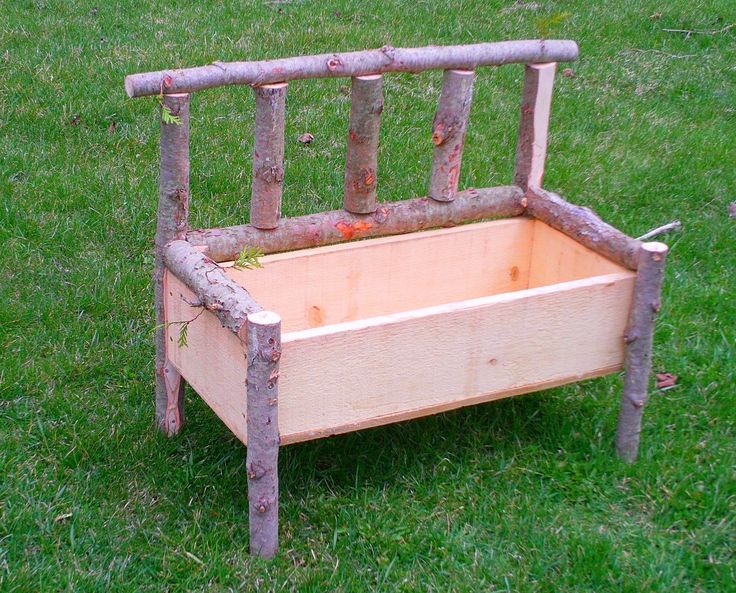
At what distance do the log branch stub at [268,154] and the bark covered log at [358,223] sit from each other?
0.06 metres

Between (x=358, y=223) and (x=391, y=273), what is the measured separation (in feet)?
0.78

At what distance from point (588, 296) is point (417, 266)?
0.67m

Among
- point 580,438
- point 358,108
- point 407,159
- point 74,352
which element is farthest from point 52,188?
point 580,438

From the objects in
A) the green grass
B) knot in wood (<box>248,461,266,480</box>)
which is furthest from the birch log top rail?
the green grass

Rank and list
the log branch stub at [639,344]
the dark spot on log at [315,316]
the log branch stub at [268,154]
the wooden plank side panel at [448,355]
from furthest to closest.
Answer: the dark spot on log at [315,316] < the log branch stub at [639,344] < the log branch stub at [268,154] < the wooden plank side panel at [448,355]

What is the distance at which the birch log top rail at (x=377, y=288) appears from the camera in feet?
8.92

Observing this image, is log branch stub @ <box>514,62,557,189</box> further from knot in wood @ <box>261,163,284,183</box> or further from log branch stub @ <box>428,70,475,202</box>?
knot in wood @ <box>261,163,284,183</box>

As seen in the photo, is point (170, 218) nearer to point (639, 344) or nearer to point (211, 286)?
point (211, 286)

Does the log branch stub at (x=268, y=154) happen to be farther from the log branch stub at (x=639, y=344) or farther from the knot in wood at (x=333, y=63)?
the log branch stub at (x=639, y=344)

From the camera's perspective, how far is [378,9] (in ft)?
24.3

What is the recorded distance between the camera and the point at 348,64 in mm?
→ 3039

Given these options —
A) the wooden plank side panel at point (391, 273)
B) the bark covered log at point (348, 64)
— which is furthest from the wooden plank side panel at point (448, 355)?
the bark covered log at point (348, 64)

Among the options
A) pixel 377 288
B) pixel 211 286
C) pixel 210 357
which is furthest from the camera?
pixel 377 288

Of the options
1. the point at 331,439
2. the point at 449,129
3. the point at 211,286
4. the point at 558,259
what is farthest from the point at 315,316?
the point at 558,259
